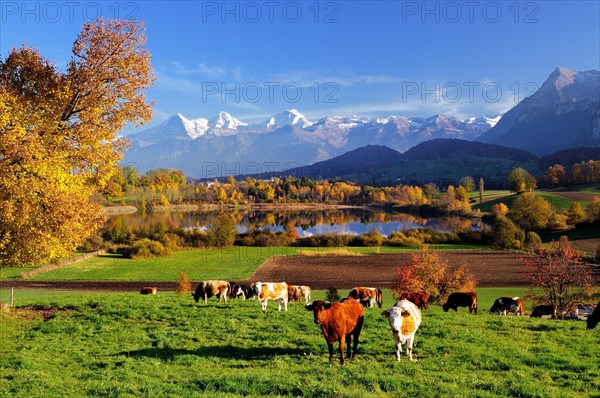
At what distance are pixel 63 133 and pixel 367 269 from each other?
58710 millimetres

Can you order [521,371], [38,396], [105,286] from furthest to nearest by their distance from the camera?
[105,286] < [521,371] < [38,396]

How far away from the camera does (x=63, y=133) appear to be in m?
18.0

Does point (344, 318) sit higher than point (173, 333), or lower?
higher

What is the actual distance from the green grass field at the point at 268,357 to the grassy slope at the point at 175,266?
43.4 metres

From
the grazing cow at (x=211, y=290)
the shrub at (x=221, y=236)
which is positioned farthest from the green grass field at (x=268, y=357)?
the shrub at (x=221, y=236)

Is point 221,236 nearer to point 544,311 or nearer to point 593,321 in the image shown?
point 544,311

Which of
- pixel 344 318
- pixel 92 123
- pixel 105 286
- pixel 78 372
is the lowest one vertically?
pixel 105 286

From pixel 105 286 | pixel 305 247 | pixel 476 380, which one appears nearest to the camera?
pixel 476 380

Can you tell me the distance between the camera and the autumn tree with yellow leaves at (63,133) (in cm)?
1647

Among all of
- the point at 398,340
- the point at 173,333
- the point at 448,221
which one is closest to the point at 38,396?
the point at 173,333

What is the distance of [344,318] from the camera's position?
42.4 ft

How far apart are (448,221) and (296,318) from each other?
139 meters

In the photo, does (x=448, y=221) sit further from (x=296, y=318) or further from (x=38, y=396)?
(x=38, y=396)

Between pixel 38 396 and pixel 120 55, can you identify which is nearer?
pixel 38 396
